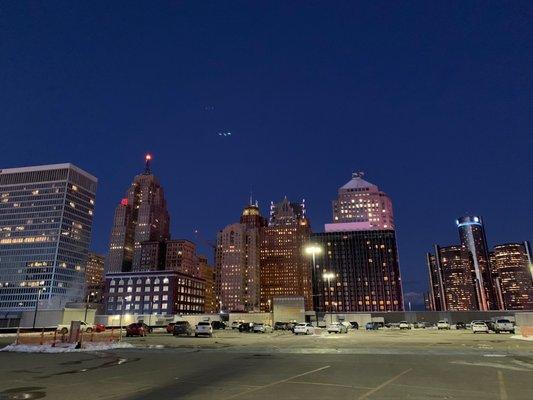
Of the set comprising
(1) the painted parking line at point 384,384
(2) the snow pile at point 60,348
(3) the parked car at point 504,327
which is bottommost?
(1) the painted parking line at point 384,384

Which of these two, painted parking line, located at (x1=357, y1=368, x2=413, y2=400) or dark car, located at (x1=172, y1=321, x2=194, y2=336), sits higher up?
dark car, located at (x1=172, y1=321, x2=194, y2=336)

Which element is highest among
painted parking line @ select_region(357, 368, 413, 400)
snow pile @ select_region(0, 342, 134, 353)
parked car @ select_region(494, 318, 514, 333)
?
parked car @ select_region(494, 318, 514, 333)

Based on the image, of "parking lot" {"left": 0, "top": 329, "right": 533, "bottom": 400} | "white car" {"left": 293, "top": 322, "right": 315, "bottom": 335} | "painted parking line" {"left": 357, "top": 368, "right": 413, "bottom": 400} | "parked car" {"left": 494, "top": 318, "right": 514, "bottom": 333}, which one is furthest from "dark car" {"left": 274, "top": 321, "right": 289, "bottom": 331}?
"painted parking line" {"left": 357, "top": 368, "right": 413, "bottom": 400}

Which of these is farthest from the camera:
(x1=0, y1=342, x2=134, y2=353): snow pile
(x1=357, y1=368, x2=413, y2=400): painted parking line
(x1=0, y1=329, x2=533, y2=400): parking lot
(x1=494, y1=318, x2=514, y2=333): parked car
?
(x1=494, y1=318, x2=514, y2=333): parked car

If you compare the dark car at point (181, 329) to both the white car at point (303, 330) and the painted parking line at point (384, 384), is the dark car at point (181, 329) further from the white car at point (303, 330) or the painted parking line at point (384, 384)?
the painted parking line at point (384, 384)

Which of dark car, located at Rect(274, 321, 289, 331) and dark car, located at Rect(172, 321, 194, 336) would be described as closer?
dark car, located at Rect(172, 321, 194, 336)

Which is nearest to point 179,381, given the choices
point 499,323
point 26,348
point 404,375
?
point 404,375

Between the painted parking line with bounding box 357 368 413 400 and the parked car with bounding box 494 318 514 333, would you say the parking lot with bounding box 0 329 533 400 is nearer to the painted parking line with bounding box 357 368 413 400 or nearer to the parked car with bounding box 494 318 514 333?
the painted parking line with bounding box 357 368 413 400

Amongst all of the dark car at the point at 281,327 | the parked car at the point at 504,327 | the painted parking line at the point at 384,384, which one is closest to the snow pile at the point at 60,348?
the painted parking line at the point at 384,384

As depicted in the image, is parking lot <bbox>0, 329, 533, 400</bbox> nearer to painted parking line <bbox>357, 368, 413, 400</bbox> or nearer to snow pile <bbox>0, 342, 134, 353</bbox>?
painted parking line <bbox>357, 368, 413, 400</bbox>

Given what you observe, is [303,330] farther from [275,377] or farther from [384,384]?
[384,384]

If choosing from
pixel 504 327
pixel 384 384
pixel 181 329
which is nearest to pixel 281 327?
pixel 181 329

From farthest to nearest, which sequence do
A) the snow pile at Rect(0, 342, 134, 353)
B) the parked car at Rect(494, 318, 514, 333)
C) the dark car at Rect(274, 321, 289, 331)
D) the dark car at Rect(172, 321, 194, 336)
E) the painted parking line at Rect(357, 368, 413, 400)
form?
the dark car at Rect(274, 321, 289, 331) < the parked car at Rect(494, 318, 514, 333) < the dark car at Rect(172, 321, 194, 336) < the snow pile at Rect(0, 342, 134, 353) < the painted parking line at Rect(357, 368, 413, 400)

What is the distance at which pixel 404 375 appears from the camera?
48.8 feet
